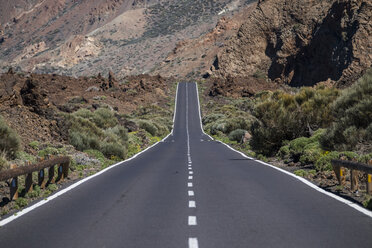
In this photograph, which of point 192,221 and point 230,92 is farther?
point 230,92

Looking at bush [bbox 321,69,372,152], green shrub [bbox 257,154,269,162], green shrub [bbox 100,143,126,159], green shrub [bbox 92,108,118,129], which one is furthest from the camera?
green shrub [bbox 92,108,118,129]

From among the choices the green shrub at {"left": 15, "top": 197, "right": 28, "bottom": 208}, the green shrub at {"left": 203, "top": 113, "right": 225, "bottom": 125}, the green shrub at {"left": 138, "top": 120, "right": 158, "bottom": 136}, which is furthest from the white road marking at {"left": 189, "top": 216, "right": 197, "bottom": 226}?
the green shrub at {"left": 203, "top": 113, "right": 225, "bottom": 125}

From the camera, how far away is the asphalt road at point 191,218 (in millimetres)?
7160

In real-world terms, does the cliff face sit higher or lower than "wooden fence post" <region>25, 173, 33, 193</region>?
higher

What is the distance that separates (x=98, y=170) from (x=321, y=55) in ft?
268

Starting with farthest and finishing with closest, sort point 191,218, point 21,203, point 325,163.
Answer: point 325,163 → point 21,203 → point 191,218

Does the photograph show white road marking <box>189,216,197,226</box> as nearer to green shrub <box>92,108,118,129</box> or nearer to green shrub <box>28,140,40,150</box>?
green shrub <box>28,140,40,150</box>

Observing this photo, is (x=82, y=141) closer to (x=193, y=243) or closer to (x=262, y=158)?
(x=262, y=158)

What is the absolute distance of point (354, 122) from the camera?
1947cm

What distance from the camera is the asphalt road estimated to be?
716cm

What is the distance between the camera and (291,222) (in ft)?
27.9

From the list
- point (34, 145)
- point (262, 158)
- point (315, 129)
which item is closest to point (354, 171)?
point (262, 158)

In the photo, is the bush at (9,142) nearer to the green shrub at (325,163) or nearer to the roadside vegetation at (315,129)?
the roadside vegetation at (315,129)

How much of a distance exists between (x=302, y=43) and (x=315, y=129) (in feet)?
268
